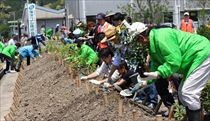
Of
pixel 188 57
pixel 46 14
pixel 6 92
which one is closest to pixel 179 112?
pixel 188 57

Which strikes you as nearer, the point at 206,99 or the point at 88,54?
the point at 206,99

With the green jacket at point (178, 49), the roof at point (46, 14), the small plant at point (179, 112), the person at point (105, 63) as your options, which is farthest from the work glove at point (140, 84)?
the roof at point (46, 14)

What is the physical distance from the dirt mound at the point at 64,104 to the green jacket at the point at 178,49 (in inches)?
59.3

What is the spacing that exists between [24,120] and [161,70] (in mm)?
4832

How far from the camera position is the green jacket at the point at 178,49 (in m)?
4.95

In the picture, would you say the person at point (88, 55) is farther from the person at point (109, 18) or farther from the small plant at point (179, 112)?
the small plant at point (179, 112)

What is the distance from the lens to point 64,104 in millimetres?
9320

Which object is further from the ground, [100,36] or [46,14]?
[46,14]

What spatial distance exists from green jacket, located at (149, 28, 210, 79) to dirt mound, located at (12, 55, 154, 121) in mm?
1506

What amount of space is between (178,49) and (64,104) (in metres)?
4.58

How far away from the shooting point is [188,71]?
206 inches

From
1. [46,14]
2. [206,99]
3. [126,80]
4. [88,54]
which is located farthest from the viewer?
[46,14]

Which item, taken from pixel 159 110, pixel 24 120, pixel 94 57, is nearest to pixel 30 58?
pixel 94 57

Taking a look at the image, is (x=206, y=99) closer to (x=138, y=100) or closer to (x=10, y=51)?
(x=138, y=100)
